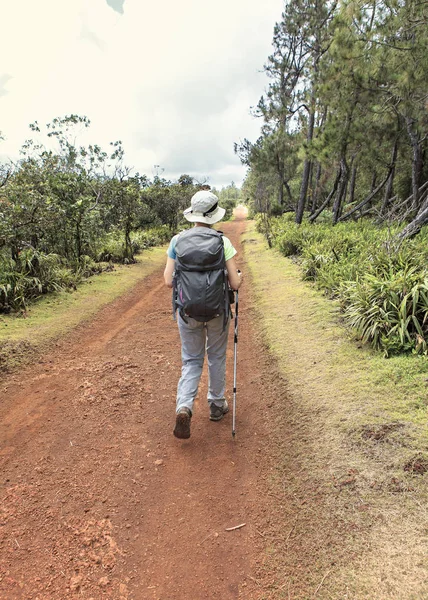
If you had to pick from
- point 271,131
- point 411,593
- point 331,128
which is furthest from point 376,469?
point 271,131

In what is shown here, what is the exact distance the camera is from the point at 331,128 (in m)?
12.9

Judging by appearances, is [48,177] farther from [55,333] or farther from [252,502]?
[252,502]

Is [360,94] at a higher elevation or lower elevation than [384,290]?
higher

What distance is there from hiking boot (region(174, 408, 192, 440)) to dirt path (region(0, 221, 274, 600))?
191mm

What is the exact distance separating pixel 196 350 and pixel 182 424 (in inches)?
25.6

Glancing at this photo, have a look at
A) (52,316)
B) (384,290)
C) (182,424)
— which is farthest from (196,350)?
(52,316)

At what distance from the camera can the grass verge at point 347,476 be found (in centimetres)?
205

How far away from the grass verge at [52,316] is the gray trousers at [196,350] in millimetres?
2805

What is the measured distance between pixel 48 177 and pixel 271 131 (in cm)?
1969

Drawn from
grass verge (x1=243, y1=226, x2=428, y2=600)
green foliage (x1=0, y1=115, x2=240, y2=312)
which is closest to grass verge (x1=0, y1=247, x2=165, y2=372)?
green foliage (x1=0, y1=115, x2=240, y2=312)

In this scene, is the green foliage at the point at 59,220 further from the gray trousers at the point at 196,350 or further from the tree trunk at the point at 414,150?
the tree trunk at the point at 414,150

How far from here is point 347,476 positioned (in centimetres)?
273

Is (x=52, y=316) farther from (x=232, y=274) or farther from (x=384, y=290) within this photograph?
(x=384, y=290)

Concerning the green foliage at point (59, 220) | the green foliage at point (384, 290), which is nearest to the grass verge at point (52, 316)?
the green foliage at point (59, 220)
